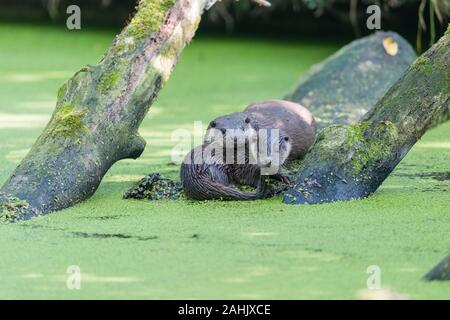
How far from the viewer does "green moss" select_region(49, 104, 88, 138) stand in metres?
4.57

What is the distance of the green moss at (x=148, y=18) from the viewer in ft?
15.9

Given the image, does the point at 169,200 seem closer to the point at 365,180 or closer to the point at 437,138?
the point at 365,180

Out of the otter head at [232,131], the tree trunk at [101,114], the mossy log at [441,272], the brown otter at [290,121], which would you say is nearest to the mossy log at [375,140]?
the otter head at [232,131]

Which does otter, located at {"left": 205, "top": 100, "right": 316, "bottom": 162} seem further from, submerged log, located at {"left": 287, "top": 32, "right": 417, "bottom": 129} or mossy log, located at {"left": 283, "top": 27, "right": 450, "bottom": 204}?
submerged log, located at {"left": 287, "top": 32, "right": 417, "bottom": 129}

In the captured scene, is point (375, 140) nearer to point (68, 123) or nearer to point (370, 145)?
point (370, 145)

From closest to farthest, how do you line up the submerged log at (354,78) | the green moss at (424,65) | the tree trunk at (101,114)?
the tree trunk at (101,114) < the green moss at (424,65) < the submerged log at (354,78)

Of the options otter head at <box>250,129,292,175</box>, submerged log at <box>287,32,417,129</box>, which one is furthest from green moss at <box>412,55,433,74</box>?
submerged log at <box>287,32,417,129</box>

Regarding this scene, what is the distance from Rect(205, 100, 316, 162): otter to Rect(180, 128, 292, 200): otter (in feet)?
0.27

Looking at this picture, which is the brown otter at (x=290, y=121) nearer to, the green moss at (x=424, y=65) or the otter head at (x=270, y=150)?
the otter head at (x=270, y=150)

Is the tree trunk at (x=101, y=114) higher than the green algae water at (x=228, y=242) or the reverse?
higher

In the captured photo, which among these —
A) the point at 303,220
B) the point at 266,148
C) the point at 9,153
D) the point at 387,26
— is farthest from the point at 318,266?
the point at 387,26

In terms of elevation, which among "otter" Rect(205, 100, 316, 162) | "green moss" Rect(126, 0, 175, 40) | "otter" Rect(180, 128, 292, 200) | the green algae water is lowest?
the green algae water
